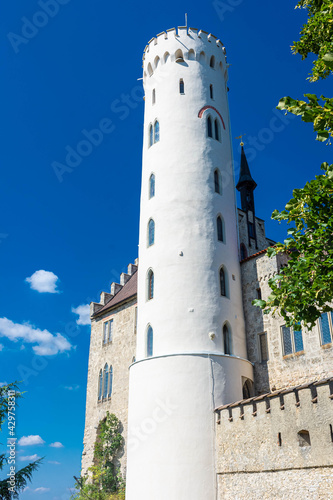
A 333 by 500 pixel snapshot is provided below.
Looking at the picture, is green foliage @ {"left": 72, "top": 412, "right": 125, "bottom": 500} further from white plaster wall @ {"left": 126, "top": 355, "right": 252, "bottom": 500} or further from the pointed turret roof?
the pointed turret roof

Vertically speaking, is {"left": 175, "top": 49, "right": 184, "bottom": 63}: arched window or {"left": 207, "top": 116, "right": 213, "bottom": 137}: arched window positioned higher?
{"left": 175, "top": 49, "right": 184, "bottom": 63}: arched window

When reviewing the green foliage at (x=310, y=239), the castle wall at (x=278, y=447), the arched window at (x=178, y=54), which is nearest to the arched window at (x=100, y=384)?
the castle wall at (x=278, y=447)

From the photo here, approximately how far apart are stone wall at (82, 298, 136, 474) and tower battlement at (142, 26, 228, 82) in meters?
Result: 14.7

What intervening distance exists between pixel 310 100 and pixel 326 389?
29.4 feet

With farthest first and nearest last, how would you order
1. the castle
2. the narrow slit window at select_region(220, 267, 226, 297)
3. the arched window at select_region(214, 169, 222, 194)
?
1. the arched window at select_region(214, 169, 222, 194)
2. the narrow slit window at select_region(220, 267, 226, 297)
3. the castle

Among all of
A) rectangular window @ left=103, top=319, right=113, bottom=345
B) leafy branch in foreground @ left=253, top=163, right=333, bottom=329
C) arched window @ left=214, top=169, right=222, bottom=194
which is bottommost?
leafy branch in foreground @ left=253, top=163, right=333, bottom=329

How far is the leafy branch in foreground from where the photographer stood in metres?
12.0

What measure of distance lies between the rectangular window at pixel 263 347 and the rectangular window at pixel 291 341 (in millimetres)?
1115

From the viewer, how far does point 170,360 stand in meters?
21.2

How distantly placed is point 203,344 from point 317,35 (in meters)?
13.0

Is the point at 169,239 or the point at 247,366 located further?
the point at 169,239

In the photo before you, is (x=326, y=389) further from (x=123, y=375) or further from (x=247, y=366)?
(x=123, y=375)

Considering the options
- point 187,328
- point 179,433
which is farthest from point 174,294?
point 179,433

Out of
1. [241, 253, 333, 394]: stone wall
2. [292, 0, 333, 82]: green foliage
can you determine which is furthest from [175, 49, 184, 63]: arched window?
[292, 0, 333, 82]: green foliage
